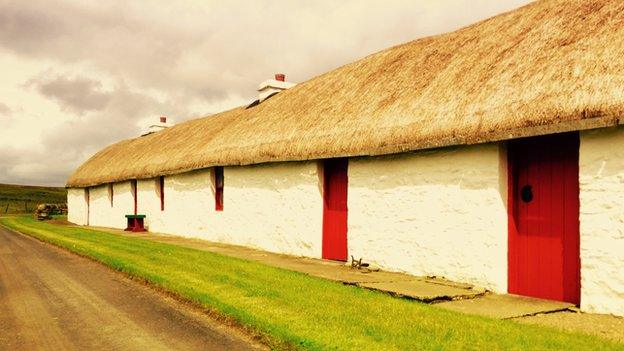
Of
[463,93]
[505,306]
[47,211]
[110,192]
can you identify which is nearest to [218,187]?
[463,93]

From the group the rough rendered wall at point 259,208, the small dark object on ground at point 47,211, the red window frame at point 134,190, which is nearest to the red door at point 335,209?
the rough rendered wall at point 259,208

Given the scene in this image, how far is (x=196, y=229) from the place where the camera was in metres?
18.8

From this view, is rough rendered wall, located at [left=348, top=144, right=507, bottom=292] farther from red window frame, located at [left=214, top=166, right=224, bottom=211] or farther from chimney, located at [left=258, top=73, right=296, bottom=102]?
chimney, located at [left=258, top=73, right=296, bottom=102]

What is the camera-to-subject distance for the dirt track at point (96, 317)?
18.9ft

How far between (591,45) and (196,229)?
14.0 meters

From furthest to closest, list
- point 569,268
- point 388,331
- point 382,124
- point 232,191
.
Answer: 1. point 232,191
2. point 382,124
3. point 569,268
4. point 388,331

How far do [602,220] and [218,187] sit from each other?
12.8 meters

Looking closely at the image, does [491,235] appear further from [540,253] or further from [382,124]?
[382,124]

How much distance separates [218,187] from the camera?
18.0 metres

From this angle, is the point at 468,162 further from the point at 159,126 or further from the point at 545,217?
the point at 159,126

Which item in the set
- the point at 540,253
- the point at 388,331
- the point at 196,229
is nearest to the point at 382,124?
the point at 540,253

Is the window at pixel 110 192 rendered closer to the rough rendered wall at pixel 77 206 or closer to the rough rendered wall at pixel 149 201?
the rough rendered wall at pixel 149 201

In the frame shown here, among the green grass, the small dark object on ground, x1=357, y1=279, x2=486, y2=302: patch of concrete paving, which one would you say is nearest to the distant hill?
the small dark object on ground

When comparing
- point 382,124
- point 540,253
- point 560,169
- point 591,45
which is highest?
point 591,45
